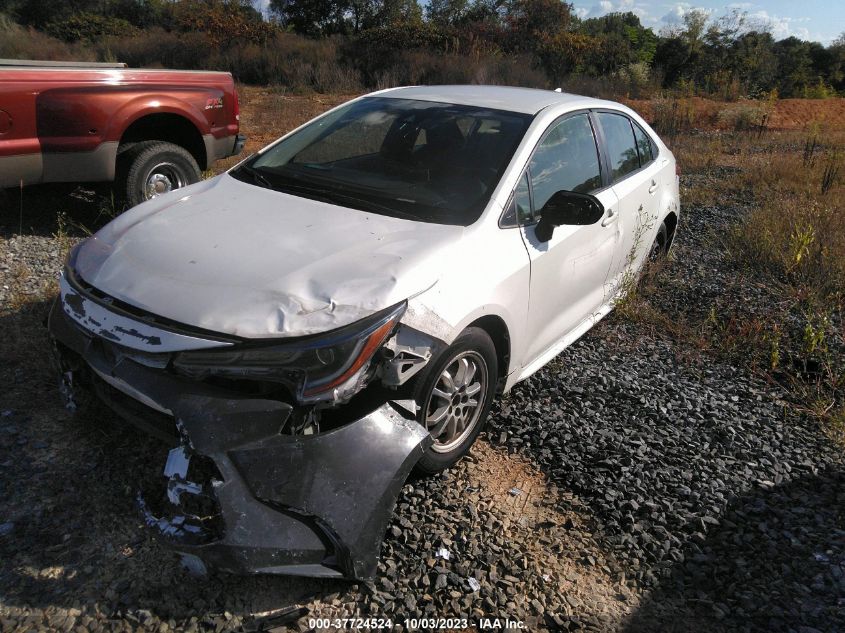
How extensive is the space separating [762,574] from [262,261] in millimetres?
2436

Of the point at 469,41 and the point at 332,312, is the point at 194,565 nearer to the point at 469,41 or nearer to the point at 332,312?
the point at 332,312

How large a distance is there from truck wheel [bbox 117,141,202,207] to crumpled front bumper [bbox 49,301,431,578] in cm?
368

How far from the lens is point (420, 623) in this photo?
236 cm

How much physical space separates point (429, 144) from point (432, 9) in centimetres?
2303

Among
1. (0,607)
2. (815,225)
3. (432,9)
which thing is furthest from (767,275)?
(432,9)

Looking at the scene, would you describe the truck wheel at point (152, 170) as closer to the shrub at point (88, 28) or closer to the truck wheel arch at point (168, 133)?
the truck wheel arch at point (168, 133)

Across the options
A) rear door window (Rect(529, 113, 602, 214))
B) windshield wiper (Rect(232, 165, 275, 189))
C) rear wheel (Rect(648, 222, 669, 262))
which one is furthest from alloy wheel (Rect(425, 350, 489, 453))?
rear wheel (Rect(648, 222, 669, 262))

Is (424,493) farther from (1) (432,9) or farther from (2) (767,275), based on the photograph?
(1) (432,9)

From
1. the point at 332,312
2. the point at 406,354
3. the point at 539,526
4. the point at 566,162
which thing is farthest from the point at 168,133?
the point at 539,526

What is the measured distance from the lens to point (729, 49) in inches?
982

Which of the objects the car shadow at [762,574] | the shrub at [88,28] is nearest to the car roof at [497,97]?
the car shadow at [762,574]

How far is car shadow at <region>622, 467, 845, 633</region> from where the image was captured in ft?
8.18

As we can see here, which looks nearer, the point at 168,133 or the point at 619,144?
the point at 619,144

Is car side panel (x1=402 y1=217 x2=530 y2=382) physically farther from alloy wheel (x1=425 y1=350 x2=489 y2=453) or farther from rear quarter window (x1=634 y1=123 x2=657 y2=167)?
rear quarter window (x1=634 y1=123 x2=657 y2=167)
